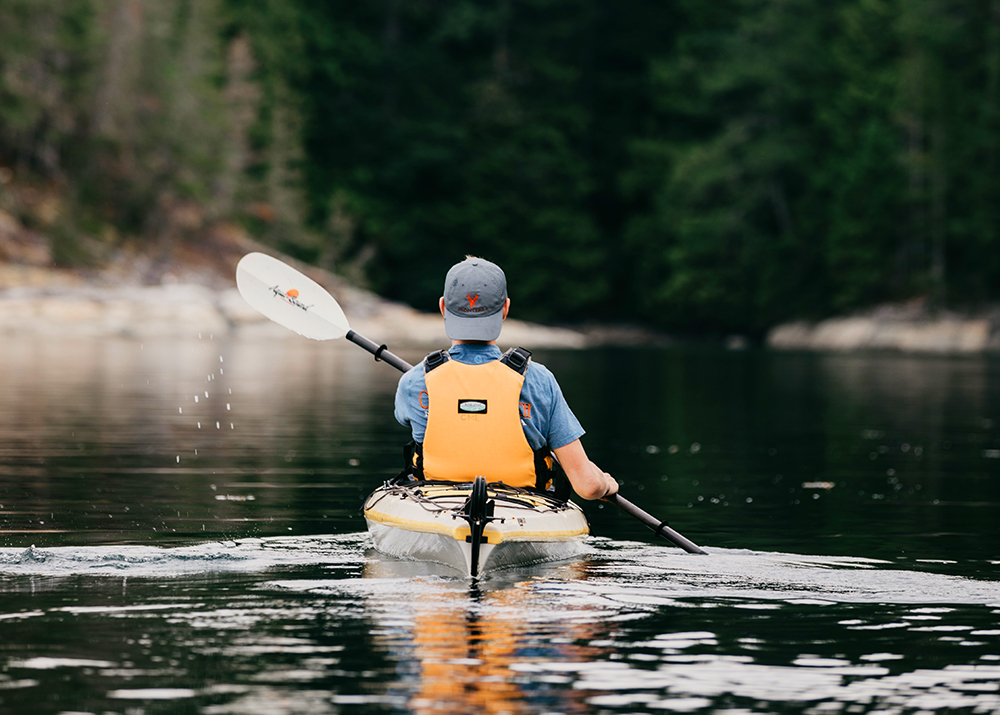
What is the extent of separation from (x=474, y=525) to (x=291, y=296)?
12.4 ft

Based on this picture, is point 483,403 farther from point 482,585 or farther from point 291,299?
point 291,299

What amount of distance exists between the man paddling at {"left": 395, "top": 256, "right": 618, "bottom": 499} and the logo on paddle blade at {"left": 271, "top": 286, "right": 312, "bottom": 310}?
2.67 meters

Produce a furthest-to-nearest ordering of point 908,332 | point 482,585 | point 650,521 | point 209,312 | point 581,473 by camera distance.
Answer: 1. point 908,332
2. point 209,312
3. point 650,521
4. point 581,473
5. point 482,585

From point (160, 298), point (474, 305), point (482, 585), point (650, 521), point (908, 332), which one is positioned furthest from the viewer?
point (908, 332)

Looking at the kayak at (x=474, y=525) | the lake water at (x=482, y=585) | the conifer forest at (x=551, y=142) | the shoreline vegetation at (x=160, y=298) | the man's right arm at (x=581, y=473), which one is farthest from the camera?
the conifer forest at (x=551, y=142)

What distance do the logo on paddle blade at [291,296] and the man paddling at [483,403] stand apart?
8.77 feet

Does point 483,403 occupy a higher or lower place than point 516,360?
lower

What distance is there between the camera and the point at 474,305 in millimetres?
8523

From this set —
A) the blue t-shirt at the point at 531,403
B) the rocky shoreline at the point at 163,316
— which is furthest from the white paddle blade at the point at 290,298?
the rocky shoreline at the point at 163,316

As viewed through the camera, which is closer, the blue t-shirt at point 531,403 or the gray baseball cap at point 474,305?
the gray baseball cap at point 474,305

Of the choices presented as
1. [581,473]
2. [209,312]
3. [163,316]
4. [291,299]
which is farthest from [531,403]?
[209,312]

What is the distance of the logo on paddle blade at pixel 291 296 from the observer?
37.2 ft

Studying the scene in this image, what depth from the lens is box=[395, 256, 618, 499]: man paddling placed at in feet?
28.0

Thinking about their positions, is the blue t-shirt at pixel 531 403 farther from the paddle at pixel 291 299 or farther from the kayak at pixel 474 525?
the paddle at pixel 291 299
